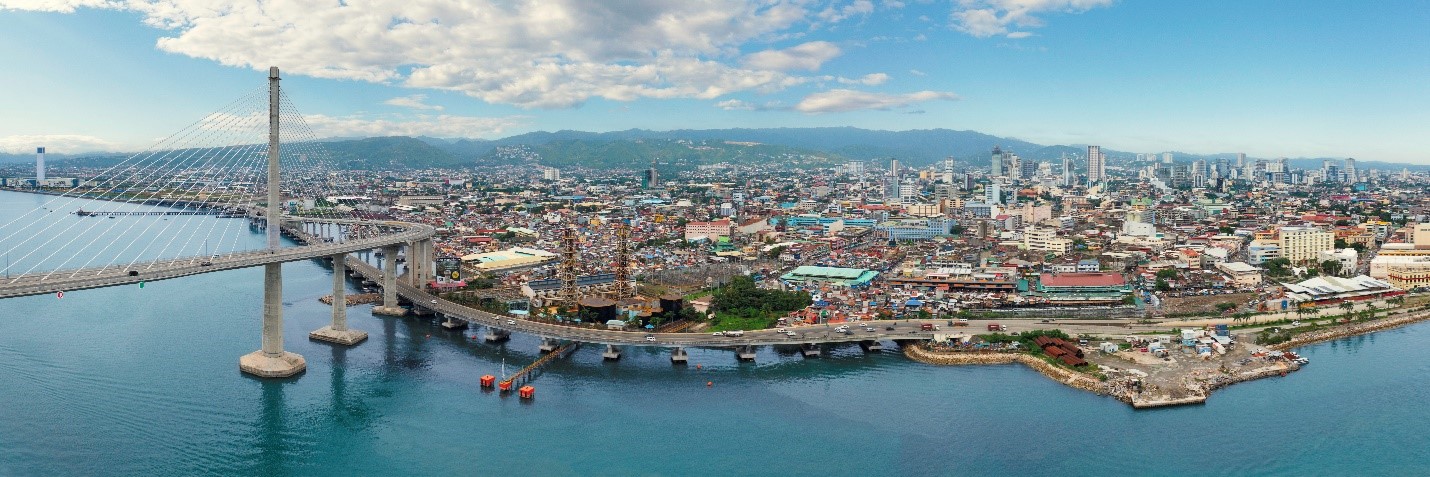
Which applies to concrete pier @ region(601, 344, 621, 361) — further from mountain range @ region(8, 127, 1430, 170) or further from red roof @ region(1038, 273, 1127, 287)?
mountain range @ region(8, 127, 1430, 170)

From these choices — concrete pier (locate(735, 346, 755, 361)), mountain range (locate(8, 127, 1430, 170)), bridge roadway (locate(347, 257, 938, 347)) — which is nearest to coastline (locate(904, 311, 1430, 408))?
bridge roadway (locate(347, 257, 938, 347))

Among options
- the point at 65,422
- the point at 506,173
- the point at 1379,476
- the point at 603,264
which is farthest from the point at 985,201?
the point at 506,173

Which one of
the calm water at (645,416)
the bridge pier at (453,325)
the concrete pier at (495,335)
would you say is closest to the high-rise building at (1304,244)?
the calm water at (645,416)

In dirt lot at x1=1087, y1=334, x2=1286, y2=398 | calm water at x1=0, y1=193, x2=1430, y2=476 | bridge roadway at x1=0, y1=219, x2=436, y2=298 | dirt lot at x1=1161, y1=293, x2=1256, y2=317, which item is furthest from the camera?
dirt lot at x1=1161, y1=293, x2=1256, y2=317

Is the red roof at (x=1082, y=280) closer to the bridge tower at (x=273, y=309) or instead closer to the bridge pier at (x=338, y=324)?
the bridge pier at (x=338, y=324)

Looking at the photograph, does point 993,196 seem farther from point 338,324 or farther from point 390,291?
point 338,324

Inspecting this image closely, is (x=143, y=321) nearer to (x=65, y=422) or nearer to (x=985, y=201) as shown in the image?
(x=65, y=422)

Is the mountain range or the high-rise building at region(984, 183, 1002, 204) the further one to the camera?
the mountain range
